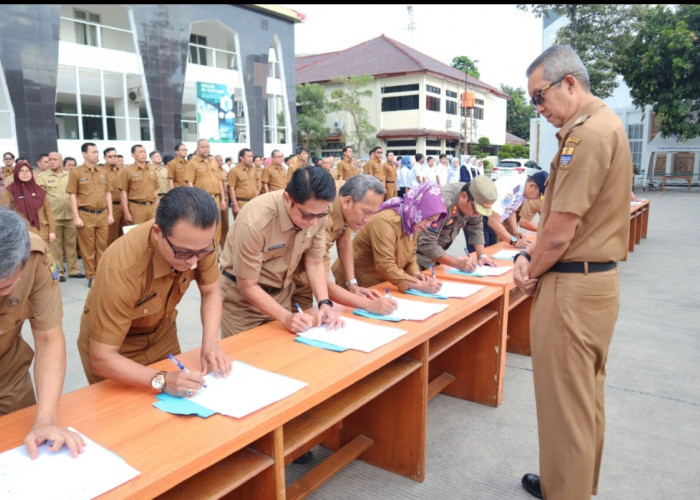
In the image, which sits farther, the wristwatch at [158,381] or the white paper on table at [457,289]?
the white paper on table at [457,289]

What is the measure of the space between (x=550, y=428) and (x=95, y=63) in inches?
537

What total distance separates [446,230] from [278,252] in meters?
1.61

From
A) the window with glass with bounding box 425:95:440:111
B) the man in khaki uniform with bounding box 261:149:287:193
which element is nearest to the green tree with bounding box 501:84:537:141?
the window with glass with bounding box 425:95:440:111

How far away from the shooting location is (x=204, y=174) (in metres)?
7.07

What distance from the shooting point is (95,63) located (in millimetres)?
12398

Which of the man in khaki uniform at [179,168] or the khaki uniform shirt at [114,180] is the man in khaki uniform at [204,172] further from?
the khaki uniform shirt at [114,180]

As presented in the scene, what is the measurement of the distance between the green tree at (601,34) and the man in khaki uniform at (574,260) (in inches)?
671

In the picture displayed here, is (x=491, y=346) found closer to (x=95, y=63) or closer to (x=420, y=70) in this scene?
(x=95, y=63)

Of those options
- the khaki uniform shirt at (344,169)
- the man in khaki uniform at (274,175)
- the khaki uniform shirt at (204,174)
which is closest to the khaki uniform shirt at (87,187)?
the khaki uniform shirt at (204,174)

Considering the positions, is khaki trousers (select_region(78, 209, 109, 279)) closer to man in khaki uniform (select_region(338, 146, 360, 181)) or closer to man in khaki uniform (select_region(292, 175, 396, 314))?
man in khaki uniform (select_region(292, 175, 396, 314))

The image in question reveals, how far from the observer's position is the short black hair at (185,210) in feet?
4.61

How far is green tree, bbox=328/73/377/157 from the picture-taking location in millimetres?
23906

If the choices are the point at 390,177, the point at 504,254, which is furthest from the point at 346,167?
the point at 504,254

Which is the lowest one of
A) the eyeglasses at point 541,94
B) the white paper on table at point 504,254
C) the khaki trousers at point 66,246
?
the khaki trousers at point 66,246
